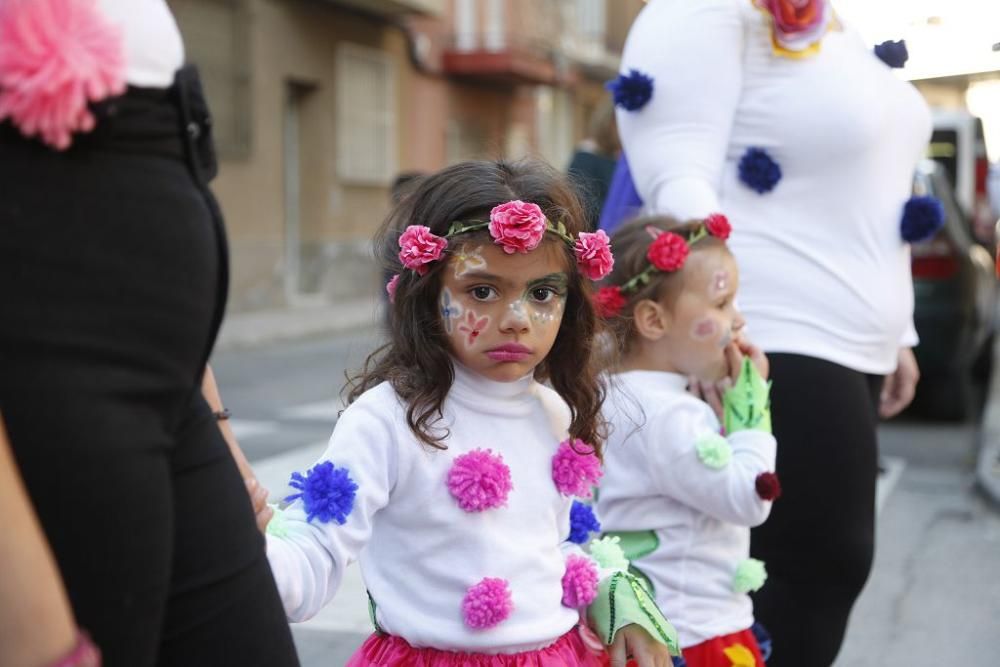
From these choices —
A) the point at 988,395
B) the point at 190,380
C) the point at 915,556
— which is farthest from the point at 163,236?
the point at 988,395


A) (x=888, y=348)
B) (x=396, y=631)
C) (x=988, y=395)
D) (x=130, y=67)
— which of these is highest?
(x=130, y=67)

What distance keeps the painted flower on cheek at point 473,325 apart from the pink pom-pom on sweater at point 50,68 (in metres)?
0.94

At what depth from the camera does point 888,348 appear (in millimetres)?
2885

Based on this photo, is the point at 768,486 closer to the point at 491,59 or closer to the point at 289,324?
the point at 289,324

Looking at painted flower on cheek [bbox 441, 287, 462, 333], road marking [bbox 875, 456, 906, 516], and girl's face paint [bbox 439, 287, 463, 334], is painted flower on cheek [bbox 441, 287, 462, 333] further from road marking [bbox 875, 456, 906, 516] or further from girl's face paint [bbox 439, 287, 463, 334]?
road marking [bbox 875, 456, 906, 516]

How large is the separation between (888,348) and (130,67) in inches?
80.9

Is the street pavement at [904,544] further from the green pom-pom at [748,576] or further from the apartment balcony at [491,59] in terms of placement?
the apartment balcony at [491,59]

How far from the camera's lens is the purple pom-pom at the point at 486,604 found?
198cm

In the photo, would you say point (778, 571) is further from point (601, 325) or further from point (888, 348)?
point (601, 325)

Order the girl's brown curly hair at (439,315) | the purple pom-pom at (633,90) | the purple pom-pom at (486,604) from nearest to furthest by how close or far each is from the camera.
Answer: the purple pom-pom at (486,604) < the girl's brown curly hair at (439,315) < the purple pom-pom at (633,90)

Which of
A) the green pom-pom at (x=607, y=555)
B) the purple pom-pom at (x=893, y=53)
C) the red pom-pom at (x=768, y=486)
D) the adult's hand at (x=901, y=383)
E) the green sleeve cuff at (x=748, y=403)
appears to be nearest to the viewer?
the green pom-pom at (x=607, y=555)

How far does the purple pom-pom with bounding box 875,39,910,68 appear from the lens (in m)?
2.98

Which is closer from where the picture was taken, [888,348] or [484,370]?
[484,370]

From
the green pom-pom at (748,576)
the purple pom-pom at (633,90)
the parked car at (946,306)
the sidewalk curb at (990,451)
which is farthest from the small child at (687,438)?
the parked car at (946,306)
